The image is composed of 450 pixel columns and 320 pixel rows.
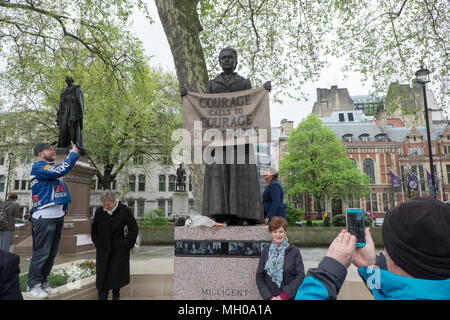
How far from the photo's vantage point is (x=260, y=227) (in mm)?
3453

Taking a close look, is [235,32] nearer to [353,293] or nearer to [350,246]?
[353,293]

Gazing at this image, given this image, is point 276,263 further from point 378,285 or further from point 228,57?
point 228,57

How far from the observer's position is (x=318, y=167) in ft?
124

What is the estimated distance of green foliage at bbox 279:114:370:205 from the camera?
37.2 metres

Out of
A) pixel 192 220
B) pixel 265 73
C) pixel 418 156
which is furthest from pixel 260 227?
pixel 418 156

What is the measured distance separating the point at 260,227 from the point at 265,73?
40.0ft

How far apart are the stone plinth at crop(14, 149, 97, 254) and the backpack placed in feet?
3.19

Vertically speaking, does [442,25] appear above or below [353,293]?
above

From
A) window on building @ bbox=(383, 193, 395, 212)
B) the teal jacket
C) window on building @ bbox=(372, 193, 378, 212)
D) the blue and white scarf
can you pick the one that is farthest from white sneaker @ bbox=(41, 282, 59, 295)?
window on building @ bbox=(383, 193, 395, 212)

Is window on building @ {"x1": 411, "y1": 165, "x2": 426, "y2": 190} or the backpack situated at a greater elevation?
window on building @ {"x1": 411, "y1": 165, "x2": 426, "y2": 190}

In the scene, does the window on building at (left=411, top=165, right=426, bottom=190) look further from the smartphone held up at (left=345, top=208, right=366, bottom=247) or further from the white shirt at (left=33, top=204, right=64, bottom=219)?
the smartphone held up at (left=345, top=208, right=366, bottom=247)

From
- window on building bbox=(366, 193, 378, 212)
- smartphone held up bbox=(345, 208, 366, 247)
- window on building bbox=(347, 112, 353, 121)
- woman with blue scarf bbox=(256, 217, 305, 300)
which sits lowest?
window on building bbox=(366, 193, 378, 212)

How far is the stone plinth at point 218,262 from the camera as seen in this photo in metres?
3.34

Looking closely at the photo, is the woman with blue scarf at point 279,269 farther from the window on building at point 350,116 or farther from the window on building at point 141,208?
Answer: the window on building at point 350,116
